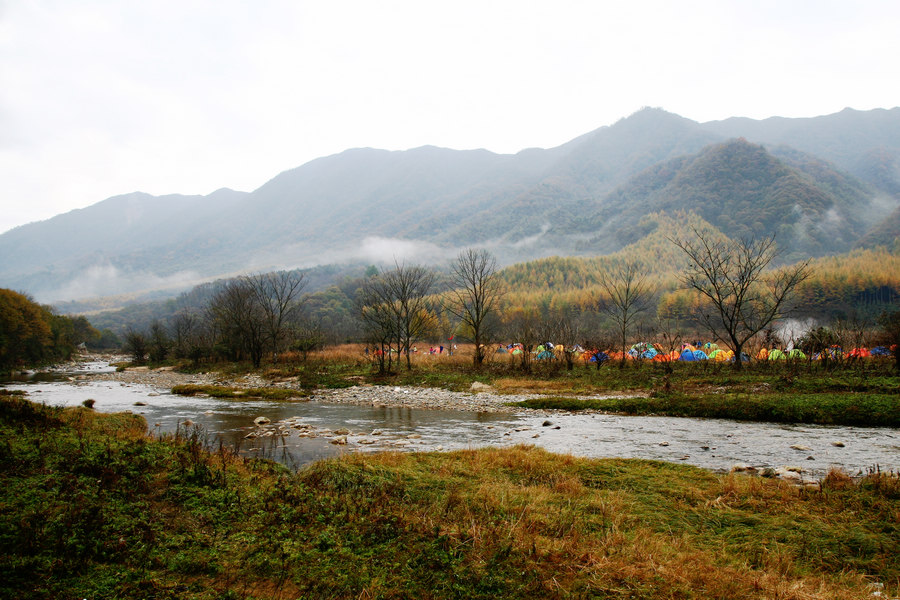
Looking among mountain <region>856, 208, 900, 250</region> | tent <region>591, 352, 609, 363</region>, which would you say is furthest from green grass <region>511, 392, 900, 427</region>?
mountain <region>856, 208, 900, 250</region>

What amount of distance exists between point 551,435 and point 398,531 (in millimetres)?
10858

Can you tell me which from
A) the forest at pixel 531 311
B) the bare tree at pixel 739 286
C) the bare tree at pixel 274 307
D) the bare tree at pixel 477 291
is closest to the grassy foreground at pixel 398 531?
the bare tree at pixel 739 286

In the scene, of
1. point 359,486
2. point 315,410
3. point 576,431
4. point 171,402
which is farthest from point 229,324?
point 359,486

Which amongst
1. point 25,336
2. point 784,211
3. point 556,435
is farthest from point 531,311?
point 784,211

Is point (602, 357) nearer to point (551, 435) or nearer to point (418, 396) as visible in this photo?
point (418, 396)

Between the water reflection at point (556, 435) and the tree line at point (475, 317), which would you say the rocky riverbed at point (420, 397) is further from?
the tree line at point (475, 317)

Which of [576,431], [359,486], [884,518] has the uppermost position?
[359,486]

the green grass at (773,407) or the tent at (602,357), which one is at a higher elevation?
the tent at (602,357)

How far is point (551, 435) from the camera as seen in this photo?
15.2 meters

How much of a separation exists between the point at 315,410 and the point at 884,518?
20365mm

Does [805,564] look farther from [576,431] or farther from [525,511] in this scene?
[576,431]

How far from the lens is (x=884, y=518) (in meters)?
6.59

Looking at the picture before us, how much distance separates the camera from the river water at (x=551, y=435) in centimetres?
1166

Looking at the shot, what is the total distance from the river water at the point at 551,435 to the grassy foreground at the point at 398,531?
10.9 feet
